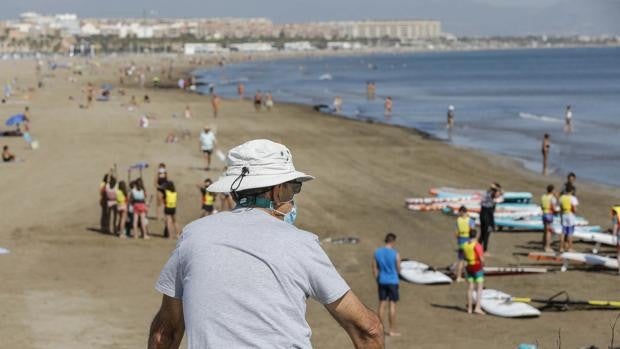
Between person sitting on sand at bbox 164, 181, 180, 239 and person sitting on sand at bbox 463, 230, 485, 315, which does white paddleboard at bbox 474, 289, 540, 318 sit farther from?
person sitting on sand at bbox 164, 181, 180, 239

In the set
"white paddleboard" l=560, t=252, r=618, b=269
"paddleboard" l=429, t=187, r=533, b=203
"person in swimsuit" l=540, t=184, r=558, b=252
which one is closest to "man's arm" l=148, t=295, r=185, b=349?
"white paddleboard" l=560, t=252, r=618, b=269

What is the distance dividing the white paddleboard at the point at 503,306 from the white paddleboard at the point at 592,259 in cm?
342

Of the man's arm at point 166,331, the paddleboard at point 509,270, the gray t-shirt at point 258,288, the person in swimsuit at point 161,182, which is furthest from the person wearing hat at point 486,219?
the gray t-shirt at point 258,288

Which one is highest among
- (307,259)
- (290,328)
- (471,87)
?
(307,259)

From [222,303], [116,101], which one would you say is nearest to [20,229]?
[222,303]

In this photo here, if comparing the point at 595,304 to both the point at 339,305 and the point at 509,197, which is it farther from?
the point at 339,305

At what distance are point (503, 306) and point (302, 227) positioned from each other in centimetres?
822

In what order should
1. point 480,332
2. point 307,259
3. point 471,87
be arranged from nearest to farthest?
1. point 307,259
2. point 480,332
3. point 471,87

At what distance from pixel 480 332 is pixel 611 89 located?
273 ft

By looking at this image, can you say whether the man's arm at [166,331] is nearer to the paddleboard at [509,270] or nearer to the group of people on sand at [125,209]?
the paddleboard at [509,270]

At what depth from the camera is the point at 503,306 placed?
16078 millimetres

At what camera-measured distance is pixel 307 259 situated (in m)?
3.14

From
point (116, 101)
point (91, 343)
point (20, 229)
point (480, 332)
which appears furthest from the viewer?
point (116, 101)

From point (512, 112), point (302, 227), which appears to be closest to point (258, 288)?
point (302, 227)
